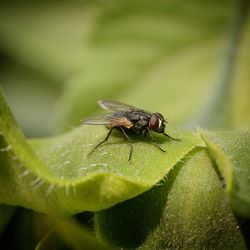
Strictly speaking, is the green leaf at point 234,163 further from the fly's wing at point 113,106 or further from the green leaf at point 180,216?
the fly's wing at point 113,106

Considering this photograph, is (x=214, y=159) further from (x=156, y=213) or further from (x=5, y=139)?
(x=5, y=139)

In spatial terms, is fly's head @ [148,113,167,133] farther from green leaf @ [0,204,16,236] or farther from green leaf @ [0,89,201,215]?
green leaf @ [0,204,16,236]

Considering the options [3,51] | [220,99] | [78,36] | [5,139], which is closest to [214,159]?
[5,139]

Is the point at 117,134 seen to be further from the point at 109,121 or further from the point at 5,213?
the point at 5,213

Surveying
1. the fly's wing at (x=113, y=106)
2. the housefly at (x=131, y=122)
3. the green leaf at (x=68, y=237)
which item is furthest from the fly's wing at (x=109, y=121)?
the green leaf at (x=68, y=237)

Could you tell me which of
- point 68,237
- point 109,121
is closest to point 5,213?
point 68,237

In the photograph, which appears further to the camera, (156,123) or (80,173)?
(156,123)
